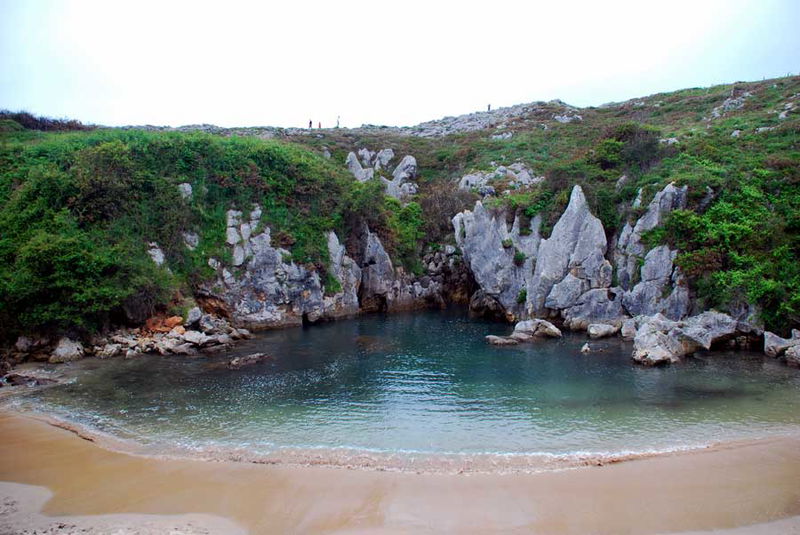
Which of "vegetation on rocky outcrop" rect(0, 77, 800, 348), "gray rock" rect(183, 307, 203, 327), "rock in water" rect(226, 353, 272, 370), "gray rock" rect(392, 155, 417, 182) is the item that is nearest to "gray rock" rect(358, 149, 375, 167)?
"gray rock" rect(392, 155, 417, 182)

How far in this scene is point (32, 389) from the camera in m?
21.6

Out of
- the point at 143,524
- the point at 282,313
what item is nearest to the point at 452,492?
the point at 143,524

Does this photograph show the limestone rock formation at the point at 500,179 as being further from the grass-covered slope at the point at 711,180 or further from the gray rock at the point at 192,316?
the gray rock at the point at 192,316

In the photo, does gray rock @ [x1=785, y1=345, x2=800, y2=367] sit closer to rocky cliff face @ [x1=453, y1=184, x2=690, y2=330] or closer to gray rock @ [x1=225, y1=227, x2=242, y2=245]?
rocky cliff face @ [x1=453, y1=184, x2=690, y2=330]

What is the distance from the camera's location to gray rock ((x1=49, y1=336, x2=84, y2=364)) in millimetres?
26453

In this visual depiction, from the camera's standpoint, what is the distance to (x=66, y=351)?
26953 millimetres

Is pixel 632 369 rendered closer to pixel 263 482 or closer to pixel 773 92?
pixel 263 482

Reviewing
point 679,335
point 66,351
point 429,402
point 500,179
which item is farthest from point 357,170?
point 429,402

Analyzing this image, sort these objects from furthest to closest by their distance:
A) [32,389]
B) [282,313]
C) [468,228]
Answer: [468,228], [282,313], [32,389]

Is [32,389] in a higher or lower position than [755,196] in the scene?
lower

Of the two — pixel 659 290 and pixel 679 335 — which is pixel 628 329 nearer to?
pixel 659 290

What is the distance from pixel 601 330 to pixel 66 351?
31859 mm

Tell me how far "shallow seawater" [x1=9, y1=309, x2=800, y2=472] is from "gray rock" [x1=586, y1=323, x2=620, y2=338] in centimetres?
191

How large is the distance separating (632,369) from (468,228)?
20.8 meters
